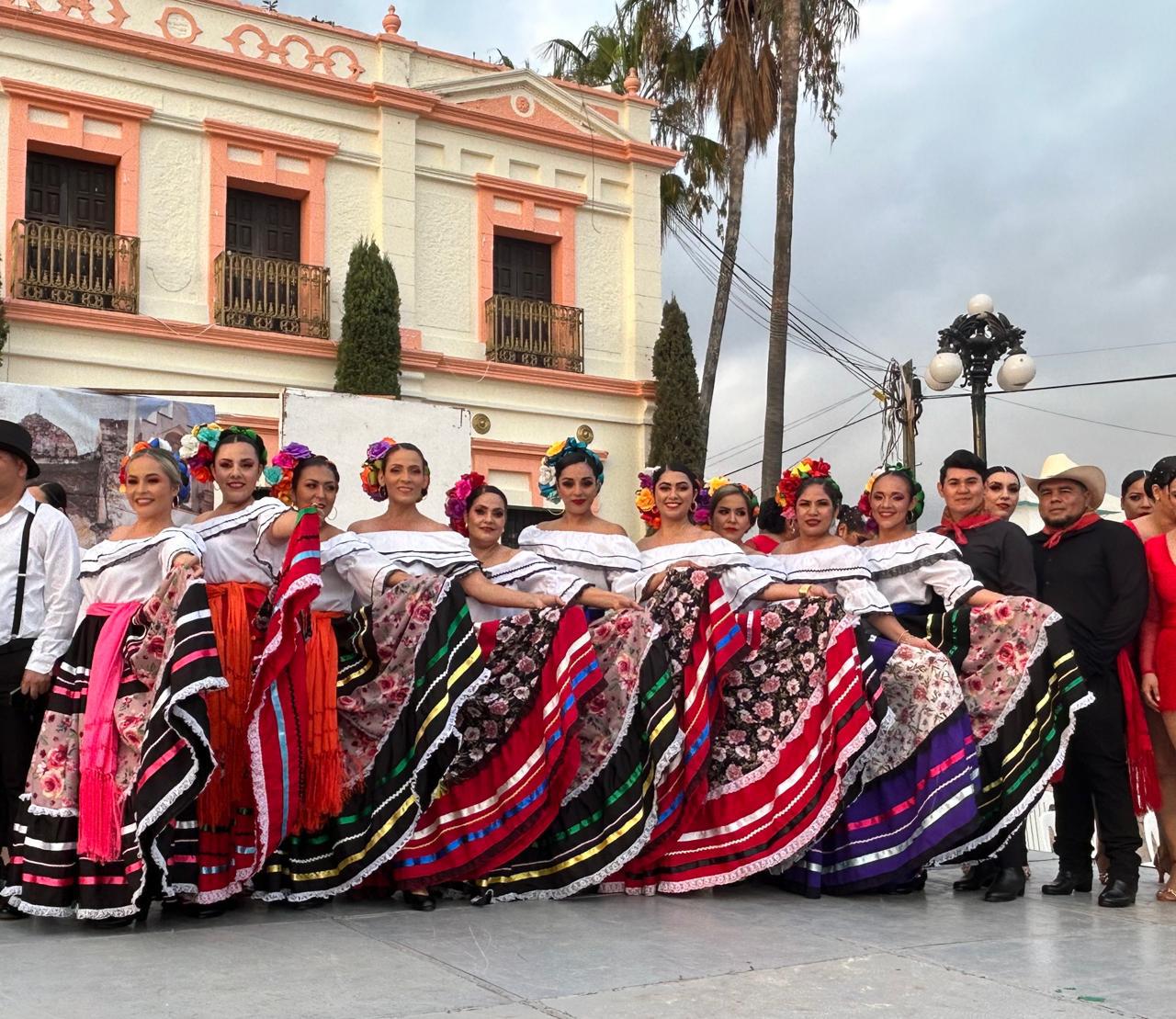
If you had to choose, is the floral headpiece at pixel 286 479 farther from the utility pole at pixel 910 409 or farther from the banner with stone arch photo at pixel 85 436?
the utility pole at pixel 910 409

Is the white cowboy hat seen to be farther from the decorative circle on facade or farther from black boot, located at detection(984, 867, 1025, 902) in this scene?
the decorative circle on facade

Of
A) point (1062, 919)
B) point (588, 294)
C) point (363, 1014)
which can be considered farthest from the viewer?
point (588, 294)

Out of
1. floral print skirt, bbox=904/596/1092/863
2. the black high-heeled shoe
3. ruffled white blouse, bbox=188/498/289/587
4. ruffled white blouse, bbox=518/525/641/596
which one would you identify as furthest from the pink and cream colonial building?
floral print skirt, bbox=904/596/1092/863

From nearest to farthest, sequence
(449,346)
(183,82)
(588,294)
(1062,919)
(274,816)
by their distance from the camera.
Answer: (274,816), (1062,919), (183,82), (449,346), (588,294)

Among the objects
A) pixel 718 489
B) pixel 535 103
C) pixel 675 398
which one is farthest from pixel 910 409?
pixel 718 489

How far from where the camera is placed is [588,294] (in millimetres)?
17578

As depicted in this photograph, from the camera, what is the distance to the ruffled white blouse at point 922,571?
580cm

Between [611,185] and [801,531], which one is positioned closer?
[801,531]

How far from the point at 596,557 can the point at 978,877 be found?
2.13m

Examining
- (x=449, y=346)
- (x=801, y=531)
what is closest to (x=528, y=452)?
(x=449, y=346)

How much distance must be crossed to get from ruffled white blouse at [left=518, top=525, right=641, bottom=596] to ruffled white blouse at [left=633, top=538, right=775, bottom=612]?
7 cm

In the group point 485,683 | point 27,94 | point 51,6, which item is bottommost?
point 485,683

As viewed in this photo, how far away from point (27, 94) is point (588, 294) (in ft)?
22.9

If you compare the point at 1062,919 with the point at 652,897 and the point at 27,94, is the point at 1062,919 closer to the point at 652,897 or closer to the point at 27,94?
the point at 652,897
